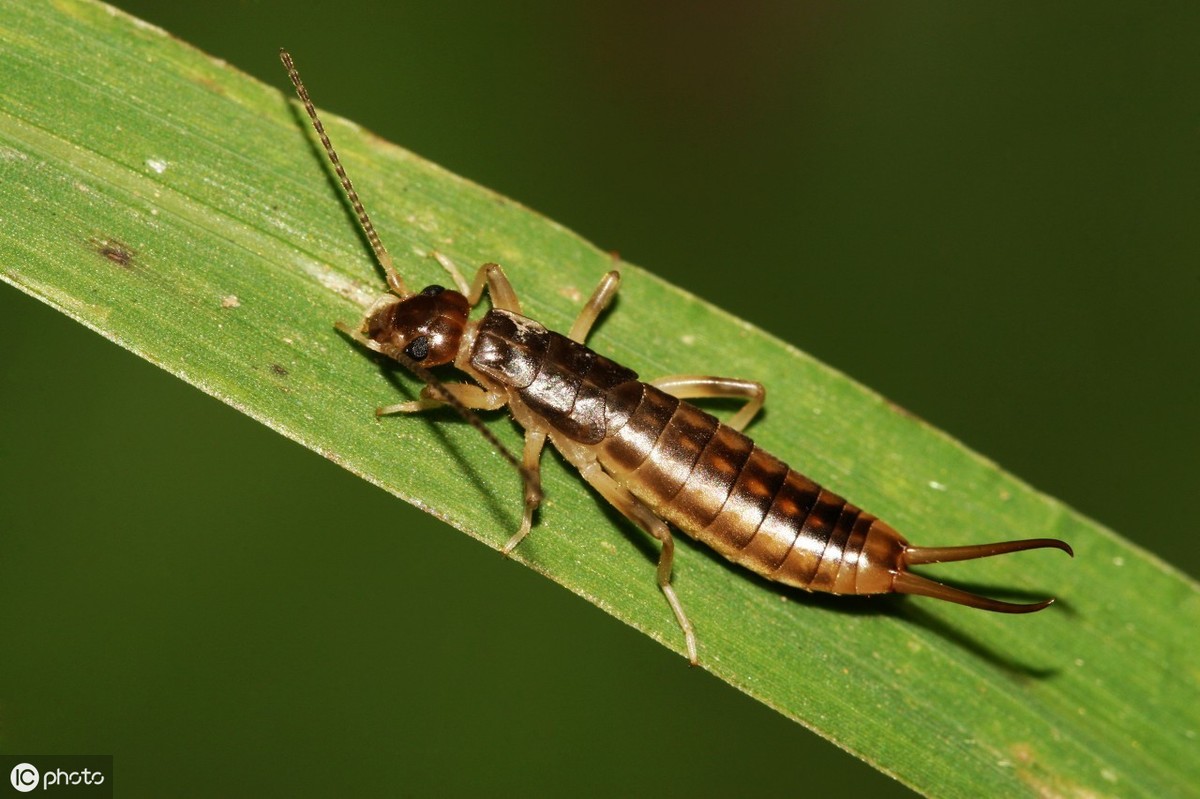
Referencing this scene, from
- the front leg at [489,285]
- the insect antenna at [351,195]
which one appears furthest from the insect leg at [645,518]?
the insect antenna at [351,195]

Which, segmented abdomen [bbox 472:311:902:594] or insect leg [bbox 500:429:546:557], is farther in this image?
segmented abdomen [bbox 472:311:902:594]

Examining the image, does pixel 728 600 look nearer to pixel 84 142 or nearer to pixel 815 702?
pixel 815 702

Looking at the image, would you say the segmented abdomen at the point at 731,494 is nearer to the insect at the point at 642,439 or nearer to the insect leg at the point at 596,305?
the insect at the point at 642,439

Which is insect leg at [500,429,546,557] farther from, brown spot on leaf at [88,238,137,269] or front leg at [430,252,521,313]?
brown spot on leaf at [88,238,137,269]

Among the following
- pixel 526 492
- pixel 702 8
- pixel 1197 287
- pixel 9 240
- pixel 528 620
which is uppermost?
pixel 702 8

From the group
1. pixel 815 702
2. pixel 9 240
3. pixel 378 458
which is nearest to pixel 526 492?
pixel 378 458

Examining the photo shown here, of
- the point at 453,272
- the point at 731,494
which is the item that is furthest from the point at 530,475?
the point at 453,272

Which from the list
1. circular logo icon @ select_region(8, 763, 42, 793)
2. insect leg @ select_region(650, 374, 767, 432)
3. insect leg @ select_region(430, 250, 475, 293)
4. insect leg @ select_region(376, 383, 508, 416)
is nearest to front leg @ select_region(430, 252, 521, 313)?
insect leg @ select_region(430, 250, 475, 293)
